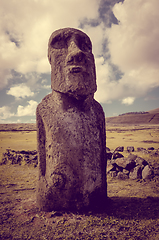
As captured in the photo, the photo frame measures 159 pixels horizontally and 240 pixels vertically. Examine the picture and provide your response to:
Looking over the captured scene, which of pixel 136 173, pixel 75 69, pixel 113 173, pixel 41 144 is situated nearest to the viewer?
pixel 75 69

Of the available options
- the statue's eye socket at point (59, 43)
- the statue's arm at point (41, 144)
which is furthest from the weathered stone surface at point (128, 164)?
the statue's eye socket at point (59, 43)

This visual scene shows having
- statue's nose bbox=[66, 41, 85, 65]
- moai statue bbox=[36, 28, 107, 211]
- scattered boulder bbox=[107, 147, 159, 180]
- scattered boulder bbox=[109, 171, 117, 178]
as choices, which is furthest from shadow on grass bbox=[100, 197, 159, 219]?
statue's nose bbox=[66, 41, 85, 65]

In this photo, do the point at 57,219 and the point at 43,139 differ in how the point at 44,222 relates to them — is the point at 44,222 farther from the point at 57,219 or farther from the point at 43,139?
the point at 43,139

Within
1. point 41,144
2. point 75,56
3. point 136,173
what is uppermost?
point 75,56

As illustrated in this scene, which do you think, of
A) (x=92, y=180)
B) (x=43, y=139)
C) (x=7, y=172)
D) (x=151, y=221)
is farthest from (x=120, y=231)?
(x=7, y=172)

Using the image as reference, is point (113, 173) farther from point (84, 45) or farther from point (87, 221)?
point (84, 45)

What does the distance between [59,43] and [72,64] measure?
2.33 ft

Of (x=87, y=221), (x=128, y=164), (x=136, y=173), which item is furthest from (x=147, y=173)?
(x=87, y=221)

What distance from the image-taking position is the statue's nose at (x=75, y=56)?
328 centimetres

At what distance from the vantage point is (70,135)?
334 centimetres

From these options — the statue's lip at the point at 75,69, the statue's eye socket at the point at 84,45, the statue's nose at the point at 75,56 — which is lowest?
the statue's lip at the point at 75,69

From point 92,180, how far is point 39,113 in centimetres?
189

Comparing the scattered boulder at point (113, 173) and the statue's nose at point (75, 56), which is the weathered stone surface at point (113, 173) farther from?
the statue's nose at point (75, 56)

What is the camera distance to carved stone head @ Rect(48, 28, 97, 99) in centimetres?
331
